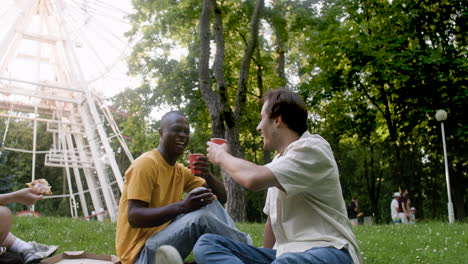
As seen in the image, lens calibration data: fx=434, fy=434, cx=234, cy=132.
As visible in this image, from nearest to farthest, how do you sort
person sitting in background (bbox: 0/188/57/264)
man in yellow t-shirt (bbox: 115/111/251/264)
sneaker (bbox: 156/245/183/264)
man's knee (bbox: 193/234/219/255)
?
sneaker (bbox: 156/245/183/264), man's knee (bbox: 193/234/219/255), man in yellow t-shirt (bbox: 115/111/251/264), person sitting in background (bbox: 0/188/57/264)

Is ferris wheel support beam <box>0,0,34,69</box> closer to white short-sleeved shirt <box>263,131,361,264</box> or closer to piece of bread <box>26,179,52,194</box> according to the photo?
piece of bread <box>26,179,52,194</box>

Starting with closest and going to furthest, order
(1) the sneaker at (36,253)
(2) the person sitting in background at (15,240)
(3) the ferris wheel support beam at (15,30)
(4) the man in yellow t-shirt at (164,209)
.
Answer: (4) the man in yellow t-shirt at (164,209) → (2) the person sitting in background at (15,240) → (1) the sneaker at (36,253) → (3) the ferris wheel support beam at (15,30)

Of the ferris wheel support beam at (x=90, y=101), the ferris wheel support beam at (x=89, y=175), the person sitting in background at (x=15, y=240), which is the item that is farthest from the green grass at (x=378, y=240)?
the ferris wheel support beam at (x=89, y=175)

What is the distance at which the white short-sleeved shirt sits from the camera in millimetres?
2197

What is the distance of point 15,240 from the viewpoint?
3.75 m

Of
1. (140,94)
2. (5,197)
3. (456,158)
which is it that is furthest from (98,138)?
(5,197)

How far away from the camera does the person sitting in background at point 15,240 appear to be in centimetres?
337

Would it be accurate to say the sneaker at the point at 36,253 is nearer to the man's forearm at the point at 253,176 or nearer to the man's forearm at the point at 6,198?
the man's forearm at the point at 6,198

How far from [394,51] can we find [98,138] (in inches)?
516

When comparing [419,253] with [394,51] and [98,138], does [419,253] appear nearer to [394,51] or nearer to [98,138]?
[394,51]

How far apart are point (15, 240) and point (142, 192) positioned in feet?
5.25

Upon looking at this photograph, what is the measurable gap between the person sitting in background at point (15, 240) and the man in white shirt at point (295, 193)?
177 cm

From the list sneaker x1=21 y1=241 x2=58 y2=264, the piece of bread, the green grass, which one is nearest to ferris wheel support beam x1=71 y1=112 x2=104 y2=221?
the green grass

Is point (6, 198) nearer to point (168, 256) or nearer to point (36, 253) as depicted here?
point (36, 253)
